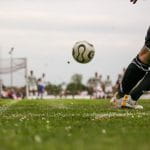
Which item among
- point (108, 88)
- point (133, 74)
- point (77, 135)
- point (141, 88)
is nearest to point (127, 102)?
point (141, 88)

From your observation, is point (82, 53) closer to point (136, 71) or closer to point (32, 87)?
point (136, 71)

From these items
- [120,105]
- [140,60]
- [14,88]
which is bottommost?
[14,88]

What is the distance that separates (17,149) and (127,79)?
7.08 meters

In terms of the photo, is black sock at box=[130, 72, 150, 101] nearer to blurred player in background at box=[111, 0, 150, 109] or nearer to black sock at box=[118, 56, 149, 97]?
blurred player in background at box=[111, 0, 150, 109]

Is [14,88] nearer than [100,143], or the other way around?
[100,143]

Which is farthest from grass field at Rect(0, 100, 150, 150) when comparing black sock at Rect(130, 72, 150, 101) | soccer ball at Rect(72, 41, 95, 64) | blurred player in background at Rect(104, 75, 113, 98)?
blurred player in background at Rect(104, 75, 113, 98)

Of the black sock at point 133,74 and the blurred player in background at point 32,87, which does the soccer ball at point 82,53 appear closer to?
the black sock at point 133,74

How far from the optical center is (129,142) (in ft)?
18.9

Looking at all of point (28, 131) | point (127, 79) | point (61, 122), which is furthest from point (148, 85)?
point (28, 131)

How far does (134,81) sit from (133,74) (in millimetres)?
165

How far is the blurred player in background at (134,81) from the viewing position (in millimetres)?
11820

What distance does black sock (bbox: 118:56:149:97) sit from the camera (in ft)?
39.1

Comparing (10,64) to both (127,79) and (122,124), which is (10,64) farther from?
(122,124)

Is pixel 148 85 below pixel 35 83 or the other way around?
the other way around
